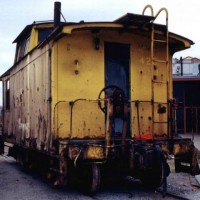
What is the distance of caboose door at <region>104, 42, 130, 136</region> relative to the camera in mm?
8453

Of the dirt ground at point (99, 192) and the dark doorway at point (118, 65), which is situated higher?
the dark doorway at point (118, 65)

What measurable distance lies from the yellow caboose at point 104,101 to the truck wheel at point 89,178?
0.02 metres

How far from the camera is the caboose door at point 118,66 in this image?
333 inches

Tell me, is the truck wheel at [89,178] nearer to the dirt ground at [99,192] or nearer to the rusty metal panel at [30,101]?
the dirt ground at [99,192]

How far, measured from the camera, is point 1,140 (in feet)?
44.4

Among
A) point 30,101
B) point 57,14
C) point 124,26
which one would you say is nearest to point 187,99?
point 57,14

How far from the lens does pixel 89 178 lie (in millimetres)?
7742

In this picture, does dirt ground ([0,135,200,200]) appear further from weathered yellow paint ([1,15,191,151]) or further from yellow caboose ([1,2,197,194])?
weathered yellow paint ([1,15,191,151])

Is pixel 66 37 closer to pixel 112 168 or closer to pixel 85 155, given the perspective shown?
pixel 85 155

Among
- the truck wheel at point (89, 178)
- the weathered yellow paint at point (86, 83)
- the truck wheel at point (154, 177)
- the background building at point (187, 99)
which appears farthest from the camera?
the background building at point (187, 99)

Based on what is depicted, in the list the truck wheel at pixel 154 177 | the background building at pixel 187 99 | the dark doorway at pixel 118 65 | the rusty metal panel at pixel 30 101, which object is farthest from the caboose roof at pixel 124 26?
the background building at pixel 187 99

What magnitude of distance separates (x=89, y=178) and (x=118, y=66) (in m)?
2.64

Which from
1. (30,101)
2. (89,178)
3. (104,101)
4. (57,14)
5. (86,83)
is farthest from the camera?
(57,14)

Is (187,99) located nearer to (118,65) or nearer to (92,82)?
(118,65)
